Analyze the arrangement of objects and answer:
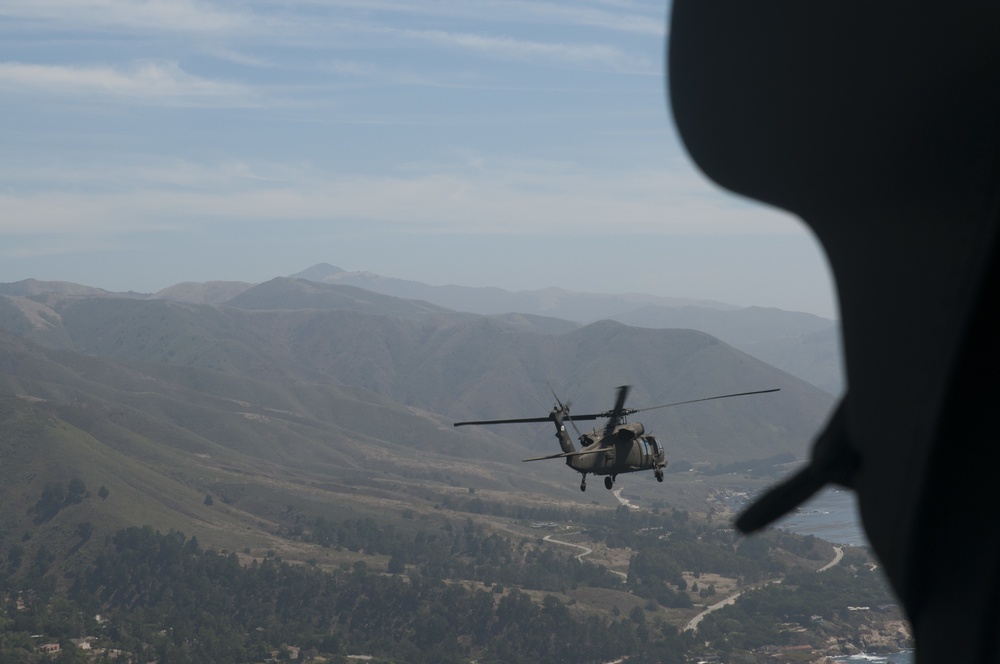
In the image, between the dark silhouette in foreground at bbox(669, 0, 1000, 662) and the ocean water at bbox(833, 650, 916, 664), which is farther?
the ocean water at bbox(833, 650, 916, 664)

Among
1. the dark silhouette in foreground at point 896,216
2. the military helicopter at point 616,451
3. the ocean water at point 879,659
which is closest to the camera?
the dark silhouette in foreground at point 896,216


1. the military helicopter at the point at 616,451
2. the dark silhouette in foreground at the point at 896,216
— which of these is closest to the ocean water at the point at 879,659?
the military helicopter at the point at 616,451

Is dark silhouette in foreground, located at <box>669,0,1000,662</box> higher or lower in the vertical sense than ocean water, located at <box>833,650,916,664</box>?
higher

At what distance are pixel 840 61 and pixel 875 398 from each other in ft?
5.73

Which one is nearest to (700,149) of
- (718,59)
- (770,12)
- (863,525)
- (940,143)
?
(718,59)

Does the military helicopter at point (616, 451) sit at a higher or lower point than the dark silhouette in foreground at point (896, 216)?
lower

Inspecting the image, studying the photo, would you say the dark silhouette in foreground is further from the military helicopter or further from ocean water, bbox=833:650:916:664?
ocean water, bbox=833:650:916:664

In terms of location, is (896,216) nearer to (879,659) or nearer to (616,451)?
(616,451)

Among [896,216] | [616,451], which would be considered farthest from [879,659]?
[896,216]

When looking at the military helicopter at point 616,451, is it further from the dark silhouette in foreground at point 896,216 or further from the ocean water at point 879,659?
the ocean water at point 879,659

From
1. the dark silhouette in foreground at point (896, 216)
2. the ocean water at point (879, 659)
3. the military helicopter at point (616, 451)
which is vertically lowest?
the ocean water at point (879, 659)

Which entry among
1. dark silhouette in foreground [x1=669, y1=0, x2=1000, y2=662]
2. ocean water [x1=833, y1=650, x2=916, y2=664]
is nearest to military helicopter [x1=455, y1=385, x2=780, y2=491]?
dark silhouette in foreground [x1=669, y1=0, x2=1000, y2=662]

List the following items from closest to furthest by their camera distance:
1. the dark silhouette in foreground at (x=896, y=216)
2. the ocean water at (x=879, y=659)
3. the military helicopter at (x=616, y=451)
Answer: the dark silhouette in foreground at (x=896, y=216)
the military helicopter at (x=616, y=451)
the ocean water at (x=879, y=659)

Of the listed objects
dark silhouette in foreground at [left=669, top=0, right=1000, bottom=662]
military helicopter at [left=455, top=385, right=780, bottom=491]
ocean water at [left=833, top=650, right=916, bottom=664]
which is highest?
dark silhouette in foreground at [left=669, top=0, right=1000, bottom=662]
